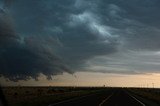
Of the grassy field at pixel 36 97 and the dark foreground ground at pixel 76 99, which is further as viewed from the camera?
the dark foreground ground at pixel 76 99

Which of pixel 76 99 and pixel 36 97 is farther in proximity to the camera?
pixel 76 99

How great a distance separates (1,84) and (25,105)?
830 inches

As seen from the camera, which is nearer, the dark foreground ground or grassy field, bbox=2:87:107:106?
grassy field, bbox=2:87:107:106

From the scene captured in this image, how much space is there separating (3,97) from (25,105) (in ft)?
69.0

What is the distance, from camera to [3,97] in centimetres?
649

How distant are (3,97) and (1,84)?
0.78ft

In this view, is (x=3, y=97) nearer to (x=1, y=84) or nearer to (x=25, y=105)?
(x=1, y=84)

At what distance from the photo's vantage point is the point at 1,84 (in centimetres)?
648

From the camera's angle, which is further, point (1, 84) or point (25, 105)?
point (25, 105)

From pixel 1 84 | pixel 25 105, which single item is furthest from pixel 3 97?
pixel 25 105

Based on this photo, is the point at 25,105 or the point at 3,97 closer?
the point at 3,97
